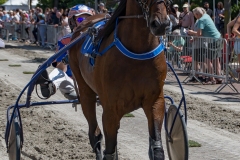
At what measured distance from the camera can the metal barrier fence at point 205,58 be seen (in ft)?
38.8

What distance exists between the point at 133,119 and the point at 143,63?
423cm

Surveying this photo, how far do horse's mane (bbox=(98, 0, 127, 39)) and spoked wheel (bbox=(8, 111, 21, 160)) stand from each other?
1.36 metres

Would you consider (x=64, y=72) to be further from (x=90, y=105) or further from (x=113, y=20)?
(x=113, y=20)

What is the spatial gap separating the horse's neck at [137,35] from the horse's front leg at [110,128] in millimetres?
539

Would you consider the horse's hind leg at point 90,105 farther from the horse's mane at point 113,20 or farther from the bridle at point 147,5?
the bridle at point 147,5

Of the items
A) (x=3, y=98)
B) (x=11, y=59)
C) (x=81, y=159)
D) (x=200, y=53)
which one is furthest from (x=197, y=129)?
(x=11, y=59)

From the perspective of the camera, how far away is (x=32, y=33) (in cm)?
2703

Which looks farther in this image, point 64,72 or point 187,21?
point 187,21

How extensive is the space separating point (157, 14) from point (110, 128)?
1190mm

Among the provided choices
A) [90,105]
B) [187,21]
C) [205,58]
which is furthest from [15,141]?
[187,21]

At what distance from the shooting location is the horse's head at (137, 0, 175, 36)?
4.15m

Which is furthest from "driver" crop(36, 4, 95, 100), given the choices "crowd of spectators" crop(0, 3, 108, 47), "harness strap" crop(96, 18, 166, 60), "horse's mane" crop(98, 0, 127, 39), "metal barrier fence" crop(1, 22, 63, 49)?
"metal barrier fence" crop(1, 22, 63, 49)

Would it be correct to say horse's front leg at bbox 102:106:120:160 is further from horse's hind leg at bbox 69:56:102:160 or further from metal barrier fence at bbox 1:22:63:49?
metal barrier fence at bbox 1:22:63:49

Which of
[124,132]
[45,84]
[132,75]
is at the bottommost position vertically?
[124,132]
